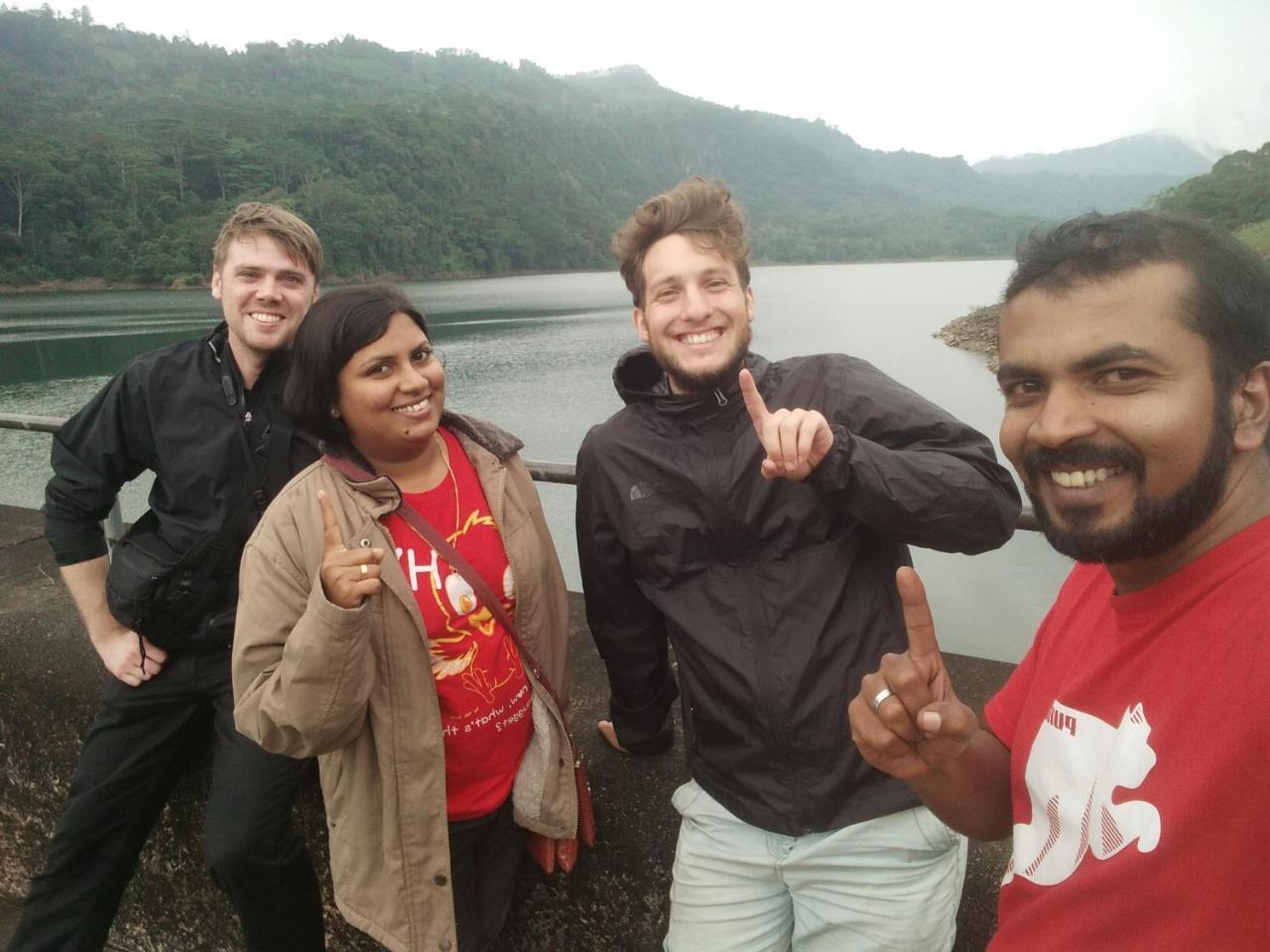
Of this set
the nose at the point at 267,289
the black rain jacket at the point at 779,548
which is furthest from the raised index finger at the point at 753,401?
the nose at the point at 267,289

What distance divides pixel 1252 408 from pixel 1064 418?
0.24 metres

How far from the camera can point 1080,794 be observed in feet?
3.76

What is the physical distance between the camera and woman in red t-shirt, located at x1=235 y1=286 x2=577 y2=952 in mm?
1705

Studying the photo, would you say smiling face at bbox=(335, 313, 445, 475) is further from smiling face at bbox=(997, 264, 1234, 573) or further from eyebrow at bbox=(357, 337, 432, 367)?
smiling face at bbox=(997, 264, 1234, 573)

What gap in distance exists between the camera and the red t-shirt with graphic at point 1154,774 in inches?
35.9

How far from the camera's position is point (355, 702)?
1.69 metres

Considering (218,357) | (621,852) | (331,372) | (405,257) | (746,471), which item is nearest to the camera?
(746,471)

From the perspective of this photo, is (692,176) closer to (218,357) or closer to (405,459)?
(405,459)

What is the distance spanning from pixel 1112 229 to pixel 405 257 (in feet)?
258

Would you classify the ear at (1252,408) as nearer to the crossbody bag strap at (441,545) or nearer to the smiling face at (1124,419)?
the smiling face at (1124,419)

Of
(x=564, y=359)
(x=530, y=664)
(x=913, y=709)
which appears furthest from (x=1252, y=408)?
(x=564, y=359)

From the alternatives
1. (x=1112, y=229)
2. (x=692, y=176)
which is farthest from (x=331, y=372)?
(x=1112, y=229)

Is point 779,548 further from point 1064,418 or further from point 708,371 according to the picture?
point 1064,418

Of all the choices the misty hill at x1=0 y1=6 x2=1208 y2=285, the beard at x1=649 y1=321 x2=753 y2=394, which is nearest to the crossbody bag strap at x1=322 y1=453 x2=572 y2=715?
the beard at x1=649 y1=321 x2=753 y2=394
